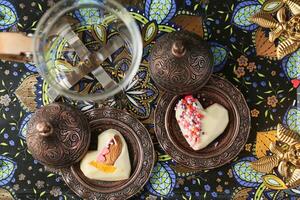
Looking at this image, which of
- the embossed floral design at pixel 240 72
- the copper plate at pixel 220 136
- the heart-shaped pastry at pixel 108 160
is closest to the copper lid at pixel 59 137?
the heart-shaped pastry at pixel 108 160

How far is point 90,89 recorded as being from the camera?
154cm

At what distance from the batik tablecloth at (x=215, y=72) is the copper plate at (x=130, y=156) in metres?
0.04

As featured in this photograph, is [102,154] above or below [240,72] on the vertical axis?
below

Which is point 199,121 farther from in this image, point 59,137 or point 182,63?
point 59,137

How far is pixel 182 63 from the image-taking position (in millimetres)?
1410

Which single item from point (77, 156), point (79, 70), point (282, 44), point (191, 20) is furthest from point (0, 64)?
point (282, 44)

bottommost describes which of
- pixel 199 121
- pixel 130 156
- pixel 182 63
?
pixel 130 156

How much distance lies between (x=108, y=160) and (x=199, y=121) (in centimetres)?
24

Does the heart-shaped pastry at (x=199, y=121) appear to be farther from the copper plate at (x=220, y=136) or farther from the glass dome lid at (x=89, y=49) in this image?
the glass dome lid at (x=89, y=49)

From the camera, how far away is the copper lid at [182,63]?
4.63 ft

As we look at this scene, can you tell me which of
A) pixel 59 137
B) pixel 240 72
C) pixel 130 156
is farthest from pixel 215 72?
pixel 59 137

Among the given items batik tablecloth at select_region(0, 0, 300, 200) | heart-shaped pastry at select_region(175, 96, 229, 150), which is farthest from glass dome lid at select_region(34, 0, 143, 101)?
heart-shaped pastry at select_region(175, 96, 229, 150)

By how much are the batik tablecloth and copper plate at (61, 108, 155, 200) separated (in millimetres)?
36

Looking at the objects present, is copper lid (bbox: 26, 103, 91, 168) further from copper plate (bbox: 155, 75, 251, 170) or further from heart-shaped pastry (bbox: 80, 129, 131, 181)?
copper plate (bbox: 155, 75, 251, 170)
